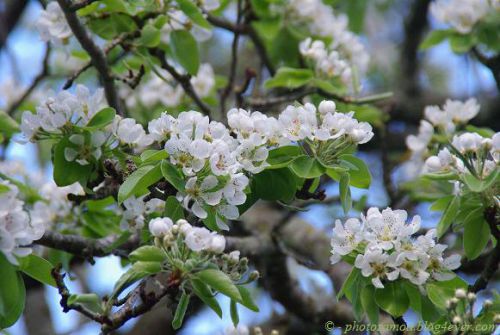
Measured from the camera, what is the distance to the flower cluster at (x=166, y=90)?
409cm

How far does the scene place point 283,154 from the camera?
7.86 ft

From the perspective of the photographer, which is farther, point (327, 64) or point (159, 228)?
point (327, 64)

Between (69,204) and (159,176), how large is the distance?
1.27m

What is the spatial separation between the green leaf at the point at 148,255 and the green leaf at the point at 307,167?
1.60 ft

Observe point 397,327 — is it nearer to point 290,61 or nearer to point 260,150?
point 260,150

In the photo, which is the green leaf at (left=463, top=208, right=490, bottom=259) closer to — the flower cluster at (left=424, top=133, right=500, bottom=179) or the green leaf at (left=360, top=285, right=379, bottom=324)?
the flower cluster at (left=424, top=133, right=500, bottom=179)

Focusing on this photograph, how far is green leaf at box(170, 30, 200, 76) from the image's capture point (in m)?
3.23

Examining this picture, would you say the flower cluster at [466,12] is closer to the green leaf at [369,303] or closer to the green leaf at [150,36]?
the green leaf at [150,36]

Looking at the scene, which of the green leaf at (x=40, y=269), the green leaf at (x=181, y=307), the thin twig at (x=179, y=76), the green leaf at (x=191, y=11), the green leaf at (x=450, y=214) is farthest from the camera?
the thin twig at (x=179, y=76)

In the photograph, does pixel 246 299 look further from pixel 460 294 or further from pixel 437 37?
pixel 437 37

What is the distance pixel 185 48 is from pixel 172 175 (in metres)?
1.18

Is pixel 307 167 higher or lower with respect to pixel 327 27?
higher

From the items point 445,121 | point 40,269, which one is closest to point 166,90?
point 445,121

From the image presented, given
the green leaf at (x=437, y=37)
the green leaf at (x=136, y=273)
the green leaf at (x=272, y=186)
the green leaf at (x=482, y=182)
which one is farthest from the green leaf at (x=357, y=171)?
the green leaf at (x=437, y=37)
